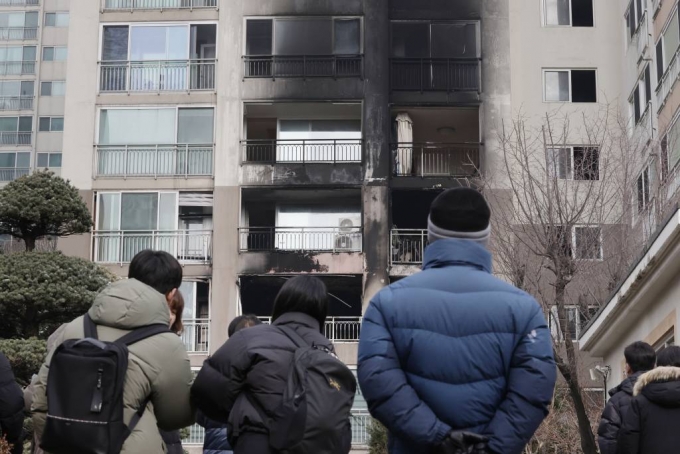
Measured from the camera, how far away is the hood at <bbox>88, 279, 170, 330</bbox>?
6898 millimetres

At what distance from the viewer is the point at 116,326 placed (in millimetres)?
6926

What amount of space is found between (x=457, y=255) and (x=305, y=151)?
38.4 metres

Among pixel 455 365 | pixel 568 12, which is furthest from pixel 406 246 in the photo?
pixel 455 365

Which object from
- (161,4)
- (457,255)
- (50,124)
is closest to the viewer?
(457,255)

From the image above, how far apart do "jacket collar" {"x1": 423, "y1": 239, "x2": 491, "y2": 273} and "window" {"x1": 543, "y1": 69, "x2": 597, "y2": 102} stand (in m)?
39.0

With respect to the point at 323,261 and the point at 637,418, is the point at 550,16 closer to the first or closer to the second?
the point at 323,261

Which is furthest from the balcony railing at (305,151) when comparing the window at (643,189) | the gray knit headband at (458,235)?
the gray knit headband at (458,235)

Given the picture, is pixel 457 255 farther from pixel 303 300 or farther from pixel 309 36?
pixel 309 36

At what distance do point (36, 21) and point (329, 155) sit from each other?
49456 millimetres

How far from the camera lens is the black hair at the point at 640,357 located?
10.1 m

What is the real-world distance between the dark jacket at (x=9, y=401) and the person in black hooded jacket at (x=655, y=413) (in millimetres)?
4531

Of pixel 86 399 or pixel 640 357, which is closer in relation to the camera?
Result: pixel 86 399

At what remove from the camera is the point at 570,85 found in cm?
4497

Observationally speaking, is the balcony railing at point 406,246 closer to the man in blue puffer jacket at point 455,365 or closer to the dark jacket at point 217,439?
the dark jacket at point 217,439
